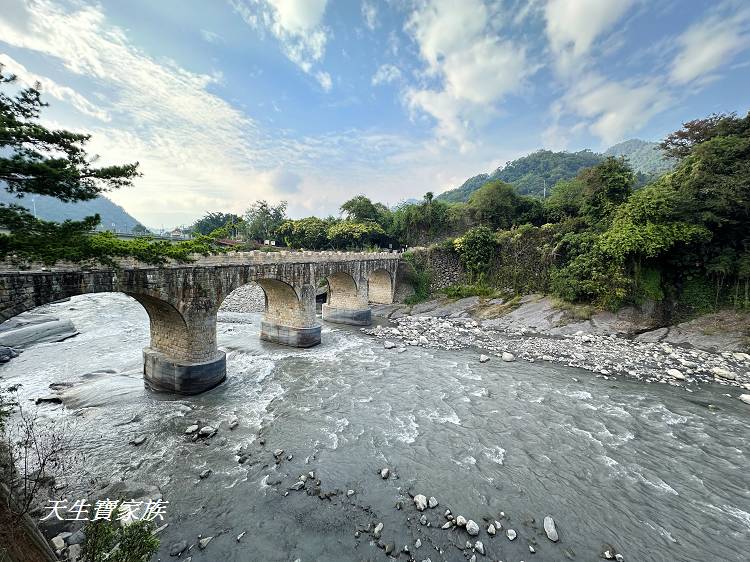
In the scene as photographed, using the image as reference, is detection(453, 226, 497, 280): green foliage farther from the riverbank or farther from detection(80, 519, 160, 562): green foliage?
detection(80, 519, 160, 562): green foliage

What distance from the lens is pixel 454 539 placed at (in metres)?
7.64

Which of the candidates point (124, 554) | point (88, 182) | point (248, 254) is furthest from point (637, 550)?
point (248, 254)

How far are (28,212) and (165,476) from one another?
314 inches

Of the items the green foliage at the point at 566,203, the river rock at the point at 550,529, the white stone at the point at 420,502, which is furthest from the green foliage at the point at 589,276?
the white stone at the point at 420,502

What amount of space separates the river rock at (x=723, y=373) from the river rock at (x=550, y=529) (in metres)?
16.6

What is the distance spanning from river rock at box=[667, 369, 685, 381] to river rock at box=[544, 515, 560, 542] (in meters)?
14.5

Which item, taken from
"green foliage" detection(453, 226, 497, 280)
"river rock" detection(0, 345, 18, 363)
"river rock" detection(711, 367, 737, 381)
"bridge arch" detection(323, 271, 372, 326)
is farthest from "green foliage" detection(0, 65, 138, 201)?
"green foliage" detection(453, 226, 497, 280)

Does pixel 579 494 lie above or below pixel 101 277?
below

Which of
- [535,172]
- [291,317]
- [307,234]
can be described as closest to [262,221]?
[307,234]

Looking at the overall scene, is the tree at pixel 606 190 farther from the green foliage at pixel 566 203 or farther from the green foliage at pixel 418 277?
the green foliage at pixel 418 277

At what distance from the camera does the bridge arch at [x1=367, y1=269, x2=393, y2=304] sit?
3678 cm

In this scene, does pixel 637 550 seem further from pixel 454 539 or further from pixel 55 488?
pixel 55 488

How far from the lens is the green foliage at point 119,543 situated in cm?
393

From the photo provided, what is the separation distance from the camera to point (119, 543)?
14.0 ft
